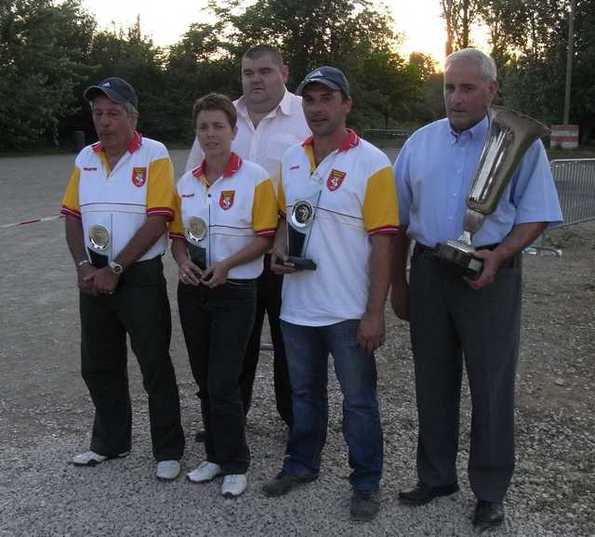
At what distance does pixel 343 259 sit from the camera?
131 inches

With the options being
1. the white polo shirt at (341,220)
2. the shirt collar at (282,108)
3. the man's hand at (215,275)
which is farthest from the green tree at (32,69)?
the white polo shirt at (341,220)

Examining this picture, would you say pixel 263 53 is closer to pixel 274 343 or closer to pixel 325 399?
pixel 274 343

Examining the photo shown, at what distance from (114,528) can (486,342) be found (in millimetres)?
1878

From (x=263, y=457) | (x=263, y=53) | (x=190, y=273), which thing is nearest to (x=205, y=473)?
(x=263, y=457)

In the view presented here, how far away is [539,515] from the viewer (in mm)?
3449

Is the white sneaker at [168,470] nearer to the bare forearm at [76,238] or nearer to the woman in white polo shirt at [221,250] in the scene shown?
the woman in white polo shirt at [221,250]

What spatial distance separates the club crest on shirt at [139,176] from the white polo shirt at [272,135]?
1.50ft

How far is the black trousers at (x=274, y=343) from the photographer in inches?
159

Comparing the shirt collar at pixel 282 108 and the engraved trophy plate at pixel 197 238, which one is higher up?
the shirt collar at pixel 282 108

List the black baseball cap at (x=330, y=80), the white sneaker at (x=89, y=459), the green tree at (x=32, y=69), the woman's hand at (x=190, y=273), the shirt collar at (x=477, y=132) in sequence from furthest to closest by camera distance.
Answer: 1. the green tree at (x=32, y=69)
2. the white sneaker at (x=89, y=459)
3. the woman's hand at (x=190, y=273)
4. the black baseball cap at (x=330, y=80)
5. the shirt collar at (x=477, y=132)

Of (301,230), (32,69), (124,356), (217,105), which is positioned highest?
(32,69)

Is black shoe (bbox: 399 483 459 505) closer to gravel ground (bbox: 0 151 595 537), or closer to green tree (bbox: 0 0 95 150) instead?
gravel ground (bbox: 0 151 595 537)

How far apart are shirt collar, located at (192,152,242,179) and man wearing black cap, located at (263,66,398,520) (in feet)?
0.79

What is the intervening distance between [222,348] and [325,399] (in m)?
0.59
